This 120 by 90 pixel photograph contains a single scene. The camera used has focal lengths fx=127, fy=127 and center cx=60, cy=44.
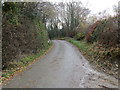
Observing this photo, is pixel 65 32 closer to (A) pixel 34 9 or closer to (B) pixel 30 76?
(A) pixel 34 9

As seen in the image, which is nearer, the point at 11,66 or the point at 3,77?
the point at 3,77

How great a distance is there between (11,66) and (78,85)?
13.8 feet

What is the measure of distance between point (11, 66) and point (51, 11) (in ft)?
32.8

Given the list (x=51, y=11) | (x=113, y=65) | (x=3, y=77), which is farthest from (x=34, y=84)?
(x=51, y=11)

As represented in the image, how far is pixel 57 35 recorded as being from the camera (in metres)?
41.0

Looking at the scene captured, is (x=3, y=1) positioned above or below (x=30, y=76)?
above

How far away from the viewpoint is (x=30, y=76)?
6.39 meters

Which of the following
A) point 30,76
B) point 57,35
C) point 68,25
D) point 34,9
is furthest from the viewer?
point 57,35

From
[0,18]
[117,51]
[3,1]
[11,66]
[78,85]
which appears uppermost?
[3,1]

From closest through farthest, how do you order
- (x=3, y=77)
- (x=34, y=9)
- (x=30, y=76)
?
(x=3, y=77) → (x=30, y=76) → (x=34, y=9)

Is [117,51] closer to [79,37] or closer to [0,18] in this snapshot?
[0,18]

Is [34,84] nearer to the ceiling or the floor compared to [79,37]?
nearer to the floor

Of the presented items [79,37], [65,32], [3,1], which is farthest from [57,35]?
[3,1]

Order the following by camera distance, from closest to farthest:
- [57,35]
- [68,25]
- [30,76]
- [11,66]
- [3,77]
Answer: [3,77]
[30,76]
[11,66]
[68,25]
[57,35]
